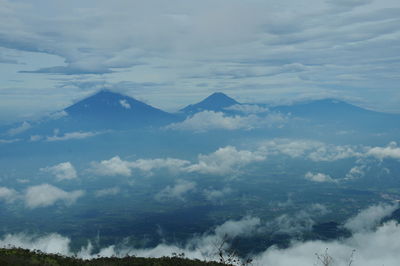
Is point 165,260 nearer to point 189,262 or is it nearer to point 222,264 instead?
point 189,262

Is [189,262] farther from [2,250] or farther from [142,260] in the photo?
[2,250]

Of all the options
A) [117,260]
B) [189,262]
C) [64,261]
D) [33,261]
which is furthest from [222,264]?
[33,261]


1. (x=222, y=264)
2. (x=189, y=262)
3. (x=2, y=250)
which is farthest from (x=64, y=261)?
(x=222, y=264)

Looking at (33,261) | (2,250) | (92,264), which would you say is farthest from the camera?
(92,264)

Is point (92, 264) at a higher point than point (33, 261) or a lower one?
lower

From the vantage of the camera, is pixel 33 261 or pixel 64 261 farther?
pixel 64 261

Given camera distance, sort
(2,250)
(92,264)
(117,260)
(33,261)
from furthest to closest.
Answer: (117,260), (92,264), (2,250), (33,261)
